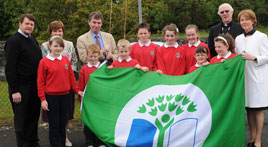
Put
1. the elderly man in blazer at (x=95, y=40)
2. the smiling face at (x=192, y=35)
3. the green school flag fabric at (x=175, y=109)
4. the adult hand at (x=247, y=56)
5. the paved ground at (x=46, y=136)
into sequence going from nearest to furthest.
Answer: the green school flag fabric at (x=175, y=109) → the adult hand at (x=247, y=56) → the smiling face at (x=192, y=35) → the elderly man in blazer at (x=95, y=40) → the paved ground at (x=46, y=136)

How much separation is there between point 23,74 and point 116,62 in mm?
1437

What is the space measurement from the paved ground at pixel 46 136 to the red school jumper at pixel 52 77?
1.23 m

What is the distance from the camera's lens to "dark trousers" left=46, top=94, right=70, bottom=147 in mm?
4637

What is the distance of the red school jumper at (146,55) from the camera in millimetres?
5316

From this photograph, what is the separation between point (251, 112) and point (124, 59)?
219cm

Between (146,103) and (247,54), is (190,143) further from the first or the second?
(247,54)

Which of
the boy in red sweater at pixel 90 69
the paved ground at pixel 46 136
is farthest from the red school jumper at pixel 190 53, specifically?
the paved ground at pixel 46 136

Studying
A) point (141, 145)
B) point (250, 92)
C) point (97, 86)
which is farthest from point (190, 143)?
point (97, 86)

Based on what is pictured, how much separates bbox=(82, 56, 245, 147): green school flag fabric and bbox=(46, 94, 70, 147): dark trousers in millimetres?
430

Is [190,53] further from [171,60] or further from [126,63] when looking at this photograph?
[126,63]

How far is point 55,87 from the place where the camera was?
4594 millimetres

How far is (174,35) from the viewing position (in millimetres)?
5195

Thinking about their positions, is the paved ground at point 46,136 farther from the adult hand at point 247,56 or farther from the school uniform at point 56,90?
the adult hand at point 247,56

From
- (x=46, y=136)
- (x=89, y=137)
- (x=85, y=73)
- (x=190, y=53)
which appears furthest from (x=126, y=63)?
(x=46, y=136)
